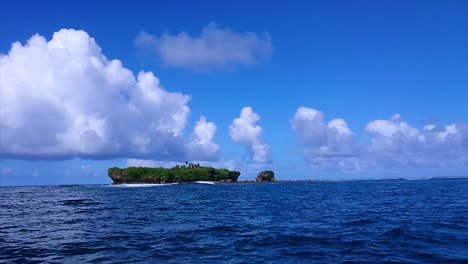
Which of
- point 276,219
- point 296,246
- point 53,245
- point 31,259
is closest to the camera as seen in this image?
point 31,259

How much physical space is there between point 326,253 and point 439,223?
1690cm

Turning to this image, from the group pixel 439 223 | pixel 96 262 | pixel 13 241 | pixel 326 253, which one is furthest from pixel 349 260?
pixel 13 241

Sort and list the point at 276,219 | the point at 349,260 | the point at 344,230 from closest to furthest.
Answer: the point at 349,260, the point at 344,230, the point at 276,219

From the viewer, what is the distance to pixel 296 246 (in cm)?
2467

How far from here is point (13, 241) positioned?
28.3 m

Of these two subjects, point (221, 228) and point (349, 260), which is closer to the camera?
point (349, 260)

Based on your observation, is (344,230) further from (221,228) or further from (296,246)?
(221,228)

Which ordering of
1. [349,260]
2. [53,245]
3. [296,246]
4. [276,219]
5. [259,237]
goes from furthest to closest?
[276,219] → [259,237] → [53,245] → [296,246] → [349,260]

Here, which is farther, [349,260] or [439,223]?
[439,223]

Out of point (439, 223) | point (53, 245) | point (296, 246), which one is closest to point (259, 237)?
point (296, 246)

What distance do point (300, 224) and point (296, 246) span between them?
10219mm

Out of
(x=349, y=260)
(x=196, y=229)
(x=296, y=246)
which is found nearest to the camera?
(x=349, y=260)

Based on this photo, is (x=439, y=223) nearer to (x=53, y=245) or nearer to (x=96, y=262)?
(x=96, y=262)

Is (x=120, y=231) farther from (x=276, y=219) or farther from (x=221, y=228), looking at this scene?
(x=276, y=219)
